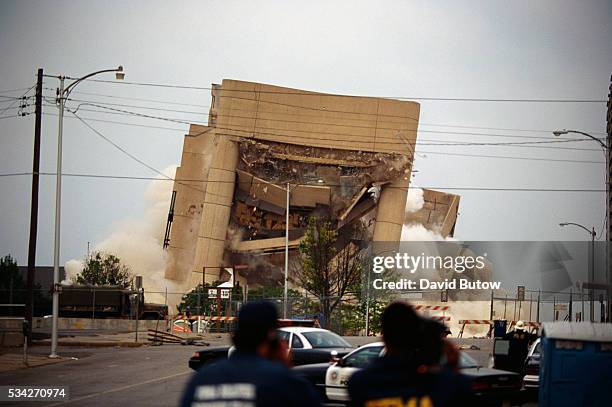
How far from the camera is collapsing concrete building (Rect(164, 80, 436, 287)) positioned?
241 ft

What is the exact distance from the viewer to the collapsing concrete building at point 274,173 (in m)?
73.5

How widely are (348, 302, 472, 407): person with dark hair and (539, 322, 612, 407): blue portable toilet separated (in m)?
7.15

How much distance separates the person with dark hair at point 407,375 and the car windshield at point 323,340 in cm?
1534

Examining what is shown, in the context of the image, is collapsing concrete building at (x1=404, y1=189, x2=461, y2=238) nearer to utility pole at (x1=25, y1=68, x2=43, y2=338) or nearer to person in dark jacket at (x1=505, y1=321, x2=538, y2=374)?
utility pole at (x1=25, y1=68, x2=43, y2=338)

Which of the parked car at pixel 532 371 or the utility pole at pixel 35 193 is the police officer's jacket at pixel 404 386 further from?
the utility pole at pixel 35 193

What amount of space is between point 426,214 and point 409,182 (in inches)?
259

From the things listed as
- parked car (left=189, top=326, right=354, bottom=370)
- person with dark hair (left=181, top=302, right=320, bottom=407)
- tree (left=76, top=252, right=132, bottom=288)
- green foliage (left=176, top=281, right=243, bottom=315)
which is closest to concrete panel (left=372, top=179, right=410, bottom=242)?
green foliage (left=176, top=281, right=243, bottom=315)

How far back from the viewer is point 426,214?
83.1 m

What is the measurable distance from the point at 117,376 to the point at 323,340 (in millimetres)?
6261

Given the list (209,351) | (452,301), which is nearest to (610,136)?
(209,351)

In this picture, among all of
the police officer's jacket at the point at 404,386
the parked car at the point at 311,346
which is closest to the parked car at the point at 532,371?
the parked car at the point at 311,346

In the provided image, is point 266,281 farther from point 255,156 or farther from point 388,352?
point 388,352

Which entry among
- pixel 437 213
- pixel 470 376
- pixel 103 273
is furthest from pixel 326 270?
pixel 470 376

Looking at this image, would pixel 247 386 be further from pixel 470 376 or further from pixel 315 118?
pixel 315 118
